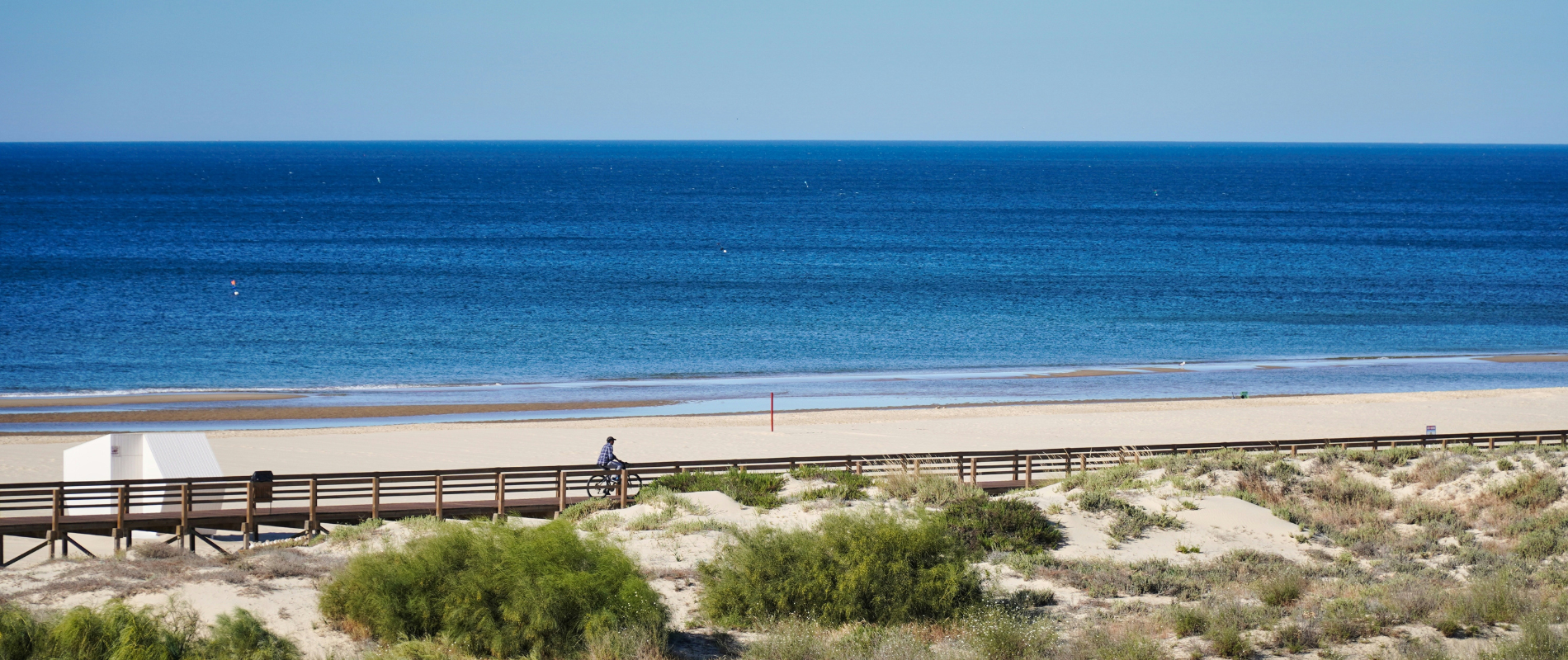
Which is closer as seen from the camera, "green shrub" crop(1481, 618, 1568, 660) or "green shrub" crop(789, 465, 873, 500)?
"green shrub" crop(1481, 618, 1568, 660)

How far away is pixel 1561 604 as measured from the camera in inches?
500

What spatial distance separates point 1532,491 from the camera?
756 inches

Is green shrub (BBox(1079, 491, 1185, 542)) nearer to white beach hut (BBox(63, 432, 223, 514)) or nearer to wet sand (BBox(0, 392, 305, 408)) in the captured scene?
white beach hut (BBox(63, 432, 223, 514))

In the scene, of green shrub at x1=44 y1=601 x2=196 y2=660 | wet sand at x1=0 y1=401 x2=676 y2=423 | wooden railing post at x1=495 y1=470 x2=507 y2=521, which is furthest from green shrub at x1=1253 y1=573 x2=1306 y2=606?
wet sand at x1=0 y1=401 x2=676 y2=423

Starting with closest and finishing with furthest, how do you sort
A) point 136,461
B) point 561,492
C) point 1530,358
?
point 561,492 → point 136,461 → point 1530,358

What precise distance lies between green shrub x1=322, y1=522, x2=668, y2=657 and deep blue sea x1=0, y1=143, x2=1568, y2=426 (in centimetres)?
2650

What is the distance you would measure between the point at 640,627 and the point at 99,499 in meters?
13.0

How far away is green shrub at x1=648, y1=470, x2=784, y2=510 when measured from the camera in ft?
63.3

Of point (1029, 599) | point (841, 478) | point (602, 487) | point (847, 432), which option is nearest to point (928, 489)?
point (841, 478)

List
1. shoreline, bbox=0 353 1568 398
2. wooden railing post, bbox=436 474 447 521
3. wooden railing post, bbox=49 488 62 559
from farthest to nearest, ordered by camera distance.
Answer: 1. shoreline, bbox=0 353 1568 398
2. wooden railing post, bbox=49 488 62 559
3. wooden railing post, bbox=436 474 447 521

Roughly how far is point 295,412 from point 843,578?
89.4ft

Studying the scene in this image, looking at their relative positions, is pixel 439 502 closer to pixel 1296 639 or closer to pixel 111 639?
pixel 111 639

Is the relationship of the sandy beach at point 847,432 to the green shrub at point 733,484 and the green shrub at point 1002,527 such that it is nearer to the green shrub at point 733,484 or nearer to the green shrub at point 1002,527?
the green shrub at point 733,484

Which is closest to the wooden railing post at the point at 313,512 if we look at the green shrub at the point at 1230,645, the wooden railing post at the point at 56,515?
the wooden railing post at the point at 56,515
